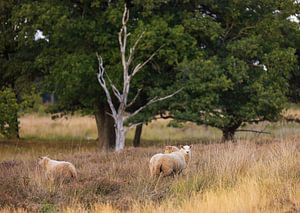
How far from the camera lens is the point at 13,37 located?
28.1 meters

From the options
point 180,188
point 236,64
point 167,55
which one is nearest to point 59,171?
point 180,188

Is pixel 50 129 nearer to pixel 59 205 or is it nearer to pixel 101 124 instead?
pixel 101 124

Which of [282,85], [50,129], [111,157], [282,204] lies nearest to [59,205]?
[282,204]

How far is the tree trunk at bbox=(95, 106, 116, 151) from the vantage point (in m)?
27.4

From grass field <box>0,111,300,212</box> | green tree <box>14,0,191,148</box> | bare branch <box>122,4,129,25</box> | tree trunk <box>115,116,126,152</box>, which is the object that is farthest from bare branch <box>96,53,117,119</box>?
grass field <box>0,111,300,212</box>

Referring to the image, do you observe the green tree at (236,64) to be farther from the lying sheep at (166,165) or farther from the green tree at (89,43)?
the lying sheep at (166,165)

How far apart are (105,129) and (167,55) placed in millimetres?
5037

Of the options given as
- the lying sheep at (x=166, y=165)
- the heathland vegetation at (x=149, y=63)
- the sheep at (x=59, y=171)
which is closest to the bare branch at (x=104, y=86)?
the heathland vegetation at (x=149, y=63)

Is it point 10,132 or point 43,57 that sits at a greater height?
point 43,57

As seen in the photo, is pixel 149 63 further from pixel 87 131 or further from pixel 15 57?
pixel 87 131

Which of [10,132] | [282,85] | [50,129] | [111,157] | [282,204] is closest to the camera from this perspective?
[282,204]

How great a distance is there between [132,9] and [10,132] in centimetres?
756

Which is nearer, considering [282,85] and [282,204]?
[282,204]

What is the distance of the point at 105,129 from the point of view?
2770 cm
